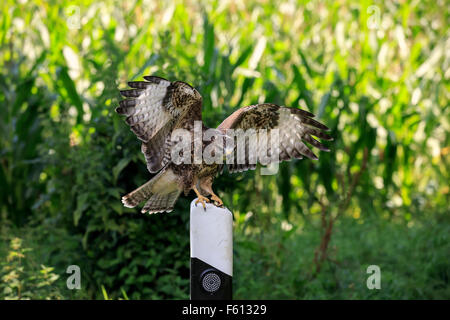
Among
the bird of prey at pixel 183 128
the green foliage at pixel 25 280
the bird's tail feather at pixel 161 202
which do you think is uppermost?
the bird of prey at pixel 183 128

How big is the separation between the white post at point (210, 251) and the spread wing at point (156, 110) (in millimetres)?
372

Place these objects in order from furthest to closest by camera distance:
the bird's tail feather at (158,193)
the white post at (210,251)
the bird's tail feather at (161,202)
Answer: the bird's tail feather at (161,202)
the bird's tail feather at (158,193)
the white post at (210,251)

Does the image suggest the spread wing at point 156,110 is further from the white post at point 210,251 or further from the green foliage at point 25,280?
the green foliage at point 25,280

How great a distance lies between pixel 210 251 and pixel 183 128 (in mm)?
582

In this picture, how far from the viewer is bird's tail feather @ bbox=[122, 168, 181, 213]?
2629mm

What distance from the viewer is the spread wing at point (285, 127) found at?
2.70 meters

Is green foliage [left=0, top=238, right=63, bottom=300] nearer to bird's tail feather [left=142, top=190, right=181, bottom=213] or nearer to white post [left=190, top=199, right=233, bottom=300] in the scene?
bird's tail feather [left=142, top=190, right=181, bottom=213]

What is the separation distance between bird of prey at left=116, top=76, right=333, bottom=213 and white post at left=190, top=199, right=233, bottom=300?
76 millimetres

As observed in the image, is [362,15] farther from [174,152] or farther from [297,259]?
[174,152]

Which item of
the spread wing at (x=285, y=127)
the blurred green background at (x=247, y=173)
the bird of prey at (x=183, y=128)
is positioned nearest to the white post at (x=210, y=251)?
the bird of prey at (x=183, y=128)

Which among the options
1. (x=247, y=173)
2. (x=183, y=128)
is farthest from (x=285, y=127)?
(x=247, y=173)

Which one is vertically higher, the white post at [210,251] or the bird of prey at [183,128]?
the bird of prey at [183,128]

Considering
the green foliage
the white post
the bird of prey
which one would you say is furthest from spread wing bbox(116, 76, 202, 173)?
the green foliage
